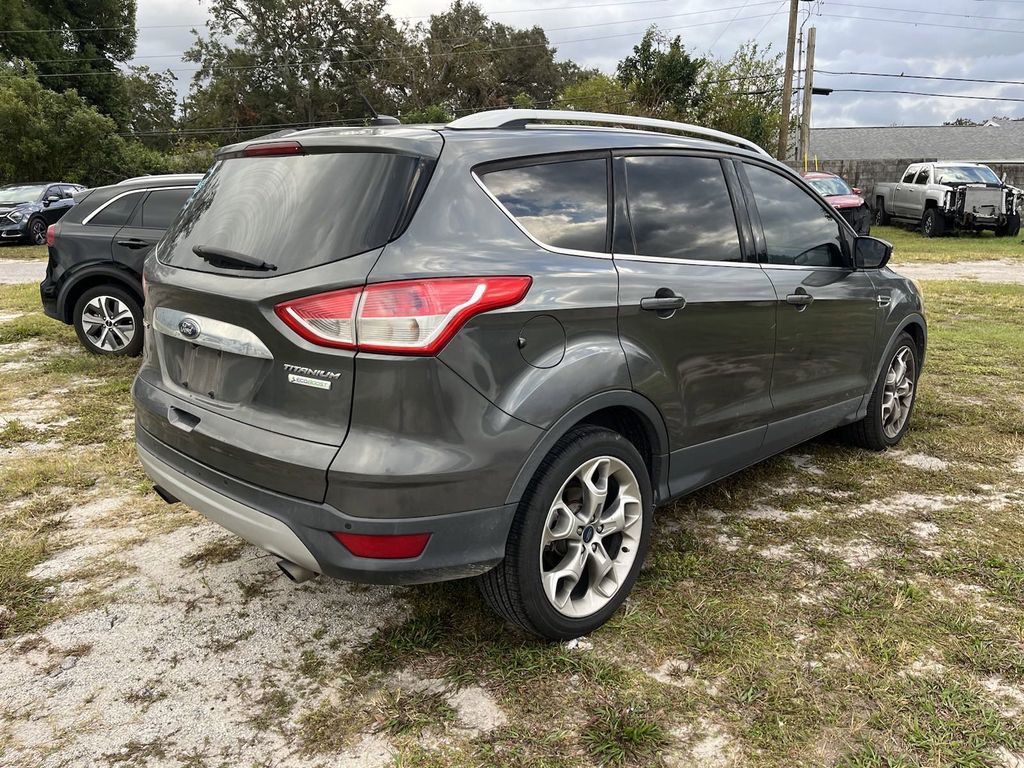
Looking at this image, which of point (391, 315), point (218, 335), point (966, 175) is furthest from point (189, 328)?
point (966, 175)

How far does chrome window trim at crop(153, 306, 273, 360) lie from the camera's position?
240cm

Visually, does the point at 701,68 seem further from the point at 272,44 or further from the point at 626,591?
the point at 272,44

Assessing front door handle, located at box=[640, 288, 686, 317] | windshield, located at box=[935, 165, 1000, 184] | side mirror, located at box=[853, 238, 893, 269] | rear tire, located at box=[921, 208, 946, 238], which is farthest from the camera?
rear tire, located at box=[921, 208, 946, 238]

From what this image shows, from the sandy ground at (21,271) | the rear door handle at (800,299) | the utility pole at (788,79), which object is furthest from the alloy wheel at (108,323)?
the utility pole at (788,79)

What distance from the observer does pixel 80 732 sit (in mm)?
2297

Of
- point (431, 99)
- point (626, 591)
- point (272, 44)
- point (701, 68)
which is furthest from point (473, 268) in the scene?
point (272, 44)

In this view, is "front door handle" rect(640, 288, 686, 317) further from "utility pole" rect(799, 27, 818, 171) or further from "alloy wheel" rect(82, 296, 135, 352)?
"utility pole" rect(799, 27, 818, 171)

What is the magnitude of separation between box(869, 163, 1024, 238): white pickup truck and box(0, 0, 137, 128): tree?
33.3 meters

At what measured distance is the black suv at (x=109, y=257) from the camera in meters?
6.86

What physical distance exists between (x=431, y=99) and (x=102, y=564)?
53.9 metres

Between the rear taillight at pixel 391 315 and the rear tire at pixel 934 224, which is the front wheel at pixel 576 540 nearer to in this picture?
the rear taillight at pixel 391 315

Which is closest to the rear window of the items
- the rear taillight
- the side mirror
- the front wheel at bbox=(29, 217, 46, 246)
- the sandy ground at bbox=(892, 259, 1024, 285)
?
the rear taillight

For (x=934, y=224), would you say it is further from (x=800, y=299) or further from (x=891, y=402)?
(x=800, y=299)

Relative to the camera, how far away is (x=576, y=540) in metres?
2.70
